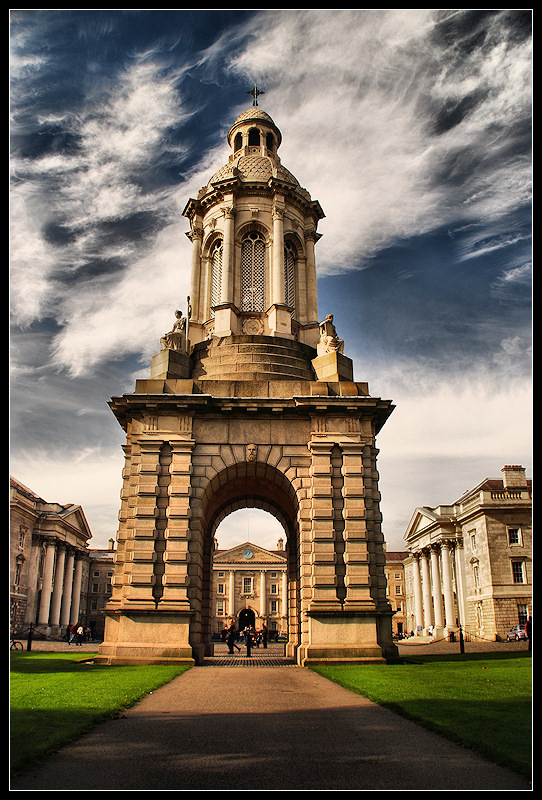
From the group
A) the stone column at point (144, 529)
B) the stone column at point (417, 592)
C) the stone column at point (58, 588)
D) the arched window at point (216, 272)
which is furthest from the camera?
the stone column at point (417, 592)

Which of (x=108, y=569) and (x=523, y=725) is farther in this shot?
(x=108, y=569)

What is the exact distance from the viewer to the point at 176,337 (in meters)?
27.4

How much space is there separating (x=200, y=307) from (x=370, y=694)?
77.1 ft

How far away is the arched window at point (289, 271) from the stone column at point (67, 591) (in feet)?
212

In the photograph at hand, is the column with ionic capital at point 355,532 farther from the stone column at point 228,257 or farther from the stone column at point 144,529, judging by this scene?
the stone column at point 228,257

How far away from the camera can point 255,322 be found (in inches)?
1208

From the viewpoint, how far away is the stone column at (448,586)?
65250mm

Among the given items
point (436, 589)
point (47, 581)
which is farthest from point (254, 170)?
point (47, 581)

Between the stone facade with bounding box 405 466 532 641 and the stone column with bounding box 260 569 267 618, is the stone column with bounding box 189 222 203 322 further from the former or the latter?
the stone column with bounding box 260 569 267 618

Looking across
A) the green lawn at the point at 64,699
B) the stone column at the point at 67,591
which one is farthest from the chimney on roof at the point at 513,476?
the stone column at the point at 67,591

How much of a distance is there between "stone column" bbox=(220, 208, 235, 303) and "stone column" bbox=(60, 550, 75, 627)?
64826 millimetres
